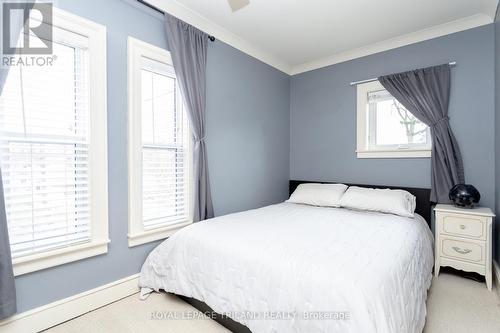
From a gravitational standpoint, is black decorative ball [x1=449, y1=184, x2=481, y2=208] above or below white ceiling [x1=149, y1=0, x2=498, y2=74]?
below

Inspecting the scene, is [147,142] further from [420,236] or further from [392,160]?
[392,160]

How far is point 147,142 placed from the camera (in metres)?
2.20

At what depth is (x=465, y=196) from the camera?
234 cm

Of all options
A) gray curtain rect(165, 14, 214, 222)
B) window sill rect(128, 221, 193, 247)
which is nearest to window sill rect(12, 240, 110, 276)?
window sill rect(128, 221, 193, 247)

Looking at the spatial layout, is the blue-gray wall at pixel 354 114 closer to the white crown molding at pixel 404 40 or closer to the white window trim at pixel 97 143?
the white crown molding at pixel 404 40

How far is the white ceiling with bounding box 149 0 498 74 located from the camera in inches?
91.4

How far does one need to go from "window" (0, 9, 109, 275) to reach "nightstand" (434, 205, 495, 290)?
2929mm

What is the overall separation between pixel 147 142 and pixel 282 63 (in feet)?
7.80

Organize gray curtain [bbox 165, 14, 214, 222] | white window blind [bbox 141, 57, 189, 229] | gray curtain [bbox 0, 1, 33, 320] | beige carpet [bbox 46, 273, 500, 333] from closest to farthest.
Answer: gray curtain [bbox 0, 1, 33, 320] < beige carpet [bbox 46, 273, 500, 333] < white window blind [bbox 141, 57, 189, 229] < gray curtain [bbox 165, 14, 214, 222]

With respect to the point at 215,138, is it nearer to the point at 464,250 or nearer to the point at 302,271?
the point at 302,271

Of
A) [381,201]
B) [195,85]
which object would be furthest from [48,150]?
[381,201]

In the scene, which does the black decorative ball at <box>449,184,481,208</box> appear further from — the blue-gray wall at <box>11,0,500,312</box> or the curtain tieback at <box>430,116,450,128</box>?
the curtain tieback at <box>430,116,450,128</box>

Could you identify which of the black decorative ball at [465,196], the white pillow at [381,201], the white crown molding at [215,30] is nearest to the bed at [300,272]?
the white pillow at [381,201]

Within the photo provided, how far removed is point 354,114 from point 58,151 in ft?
10.3
